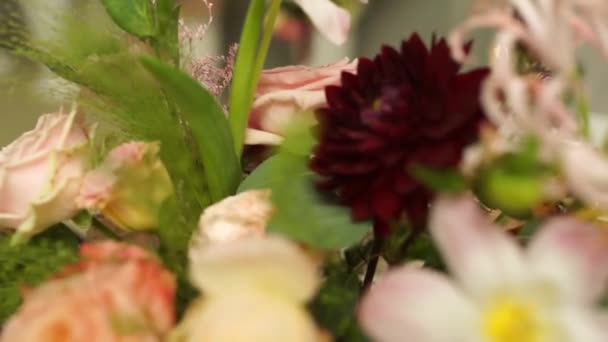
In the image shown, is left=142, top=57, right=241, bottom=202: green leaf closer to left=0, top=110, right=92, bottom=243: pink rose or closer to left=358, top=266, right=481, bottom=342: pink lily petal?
left=0, top=110, right=92, bottom=243: pink rose

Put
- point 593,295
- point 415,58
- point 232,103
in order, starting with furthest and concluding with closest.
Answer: point 232,103, point 415,58, point 593,295

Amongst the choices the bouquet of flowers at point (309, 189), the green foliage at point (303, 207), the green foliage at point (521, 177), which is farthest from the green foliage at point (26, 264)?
the green foliage at point (521, 177)

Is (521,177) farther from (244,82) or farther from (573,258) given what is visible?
(244,82)

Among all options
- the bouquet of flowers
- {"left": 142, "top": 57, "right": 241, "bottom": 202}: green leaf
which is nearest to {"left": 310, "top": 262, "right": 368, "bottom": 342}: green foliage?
the bouquet of flowers

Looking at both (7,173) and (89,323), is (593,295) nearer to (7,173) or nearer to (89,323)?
(89,323)

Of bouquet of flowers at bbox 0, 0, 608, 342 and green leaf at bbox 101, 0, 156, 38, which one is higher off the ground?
green leaf at bbox 101, 0, 156, 38

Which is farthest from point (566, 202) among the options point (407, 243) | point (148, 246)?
point (148, 246)

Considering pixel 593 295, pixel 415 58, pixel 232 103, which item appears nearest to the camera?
pixel 593 295
